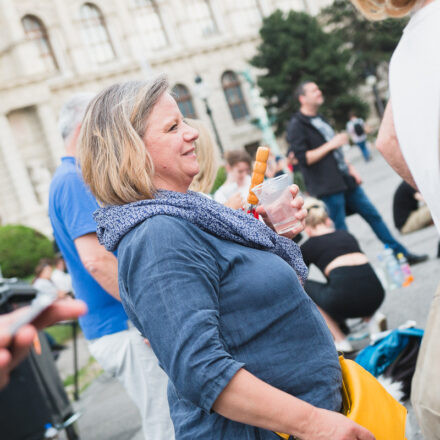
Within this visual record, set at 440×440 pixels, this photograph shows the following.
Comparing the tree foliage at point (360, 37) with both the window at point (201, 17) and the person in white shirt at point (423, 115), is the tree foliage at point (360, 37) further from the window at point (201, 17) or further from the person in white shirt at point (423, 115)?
the person in white shirt at point (423, 115)

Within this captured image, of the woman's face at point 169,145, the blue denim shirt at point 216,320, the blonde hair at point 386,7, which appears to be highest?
the blonde hair at point 386,7

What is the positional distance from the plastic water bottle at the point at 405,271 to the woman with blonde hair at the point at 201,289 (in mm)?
3908

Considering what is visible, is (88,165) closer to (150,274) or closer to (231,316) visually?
(150,274)

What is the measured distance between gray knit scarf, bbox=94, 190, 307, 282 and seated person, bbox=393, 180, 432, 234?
18.6ft

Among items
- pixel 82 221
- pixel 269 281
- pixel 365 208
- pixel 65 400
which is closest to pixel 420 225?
pixel 365 208

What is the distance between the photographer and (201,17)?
1410 inches

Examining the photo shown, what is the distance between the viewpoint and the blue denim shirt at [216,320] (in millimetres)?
1359

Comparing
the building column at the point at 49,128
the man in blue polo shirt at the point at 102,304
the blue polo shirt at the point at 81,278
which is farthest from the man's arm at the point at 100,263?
the building column at the point at 49,128

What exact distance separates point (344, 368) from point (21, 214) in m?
27.9

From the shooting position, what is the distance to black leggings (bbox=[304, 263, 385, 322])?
13.3ft

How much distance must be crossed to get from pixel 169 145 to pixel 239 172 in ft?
14.1

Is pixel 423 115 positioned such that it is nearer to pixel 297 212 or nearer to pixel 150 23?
pixel 297 212

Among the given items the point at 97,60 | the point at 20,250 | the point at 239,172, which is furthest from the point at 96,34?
the point at 239,172

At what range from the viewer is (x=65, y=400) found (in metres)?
4.06
